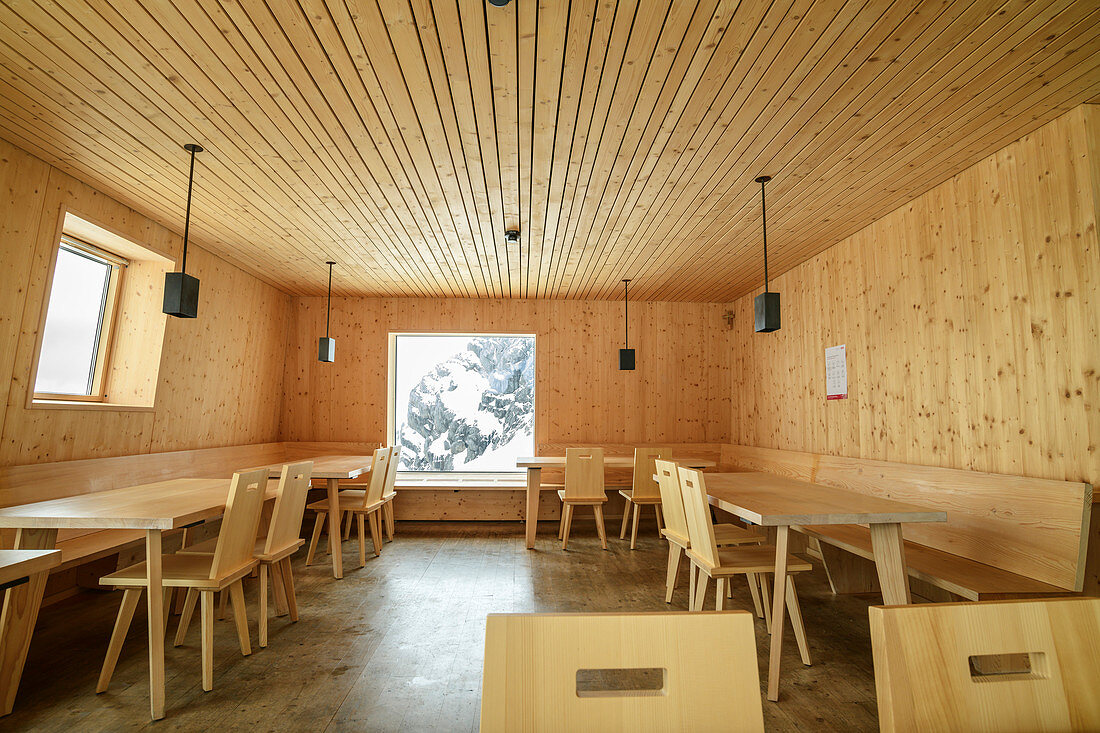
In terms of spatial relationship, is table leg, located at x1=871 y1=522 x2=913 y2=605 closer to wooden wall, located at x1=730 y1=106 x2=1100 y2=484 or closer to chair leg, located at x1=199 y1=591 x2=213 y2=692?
wooden wall, located at x1=730 y1=106 x2=1100 y2=484

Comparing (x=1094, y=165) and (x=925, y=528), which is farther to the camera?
(x=925, y=528)

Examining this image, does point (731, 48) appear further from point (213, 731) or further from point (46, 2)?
point (213, 731)

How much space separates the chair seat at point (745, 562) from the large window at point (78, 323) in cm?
427

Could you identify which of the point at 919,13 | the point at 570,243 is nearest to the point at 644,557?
the point at 570,243

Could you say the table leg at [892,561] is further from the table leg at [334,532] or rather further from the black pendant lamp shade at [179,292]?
the black pendant lamp shade at [179,292]

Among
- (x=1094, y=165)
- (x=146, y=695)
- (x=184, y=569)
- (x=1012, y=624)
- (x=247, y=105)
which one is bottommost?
(x=146, y=695)

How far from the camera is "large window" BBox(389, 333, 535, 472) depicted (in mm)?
7355

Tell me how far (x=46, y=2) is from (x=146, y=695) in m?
2.93

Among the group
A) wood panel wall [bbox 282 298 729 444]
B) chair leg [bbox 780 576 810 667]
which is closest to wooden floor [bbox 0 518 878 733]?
chair leg [bbox 780 576 810 667]

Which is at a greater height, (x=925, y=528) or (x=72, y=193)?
(x=72, y=193)

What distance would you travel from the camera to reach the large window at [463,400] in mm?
7355

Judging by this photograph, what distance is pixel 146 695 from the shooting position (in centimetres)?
254

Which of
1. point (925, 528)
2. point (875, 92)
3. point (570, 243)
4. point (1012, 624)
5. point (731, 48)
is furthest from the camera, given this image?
point (570, 243)

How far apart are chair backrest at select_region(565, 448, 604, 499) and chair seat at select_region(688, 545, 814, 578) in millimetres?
2282
